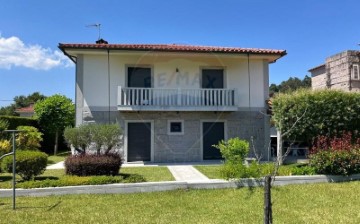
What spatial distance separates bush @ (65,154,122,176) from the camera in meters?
10.1

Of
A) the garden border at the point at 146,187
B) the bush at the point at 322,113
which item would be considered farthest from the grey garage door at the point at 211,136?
the garden border at the point at 146,187

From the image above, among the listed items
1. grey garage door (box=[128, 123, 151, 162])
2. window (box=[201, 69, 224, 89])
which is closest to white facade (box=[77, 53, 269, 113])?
window (box=[201, 69, 224, 89])

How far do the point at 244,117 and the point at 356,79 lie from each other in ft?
57.0

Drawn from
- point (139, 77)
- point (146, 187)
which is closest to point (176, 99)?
point (139, 77)

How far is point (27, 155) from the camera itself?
9.38 meters

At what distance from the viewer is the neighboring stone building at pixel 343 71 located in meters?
28.6

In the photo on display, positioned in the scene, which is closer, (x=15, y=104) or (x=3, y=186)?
(x=3, y=186)

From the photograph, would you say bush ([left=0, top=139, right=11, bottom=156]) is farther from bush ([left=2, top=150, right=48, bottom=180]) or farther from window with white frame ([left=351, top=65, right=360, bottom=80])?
window with white frame ([left=351, top=65, right=360, bottom=80])

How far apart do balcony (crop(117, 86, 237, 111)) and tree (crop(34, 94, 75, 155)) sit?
893cm

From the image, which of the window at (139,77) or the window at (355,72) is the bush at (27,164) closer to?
the window at (139,77)

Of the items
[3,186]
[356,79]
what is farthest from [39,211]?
[356,79]

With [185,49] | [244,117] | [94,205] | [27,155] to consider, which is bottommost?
[94,205]

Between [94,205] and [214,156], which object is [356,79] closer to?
[214,156]

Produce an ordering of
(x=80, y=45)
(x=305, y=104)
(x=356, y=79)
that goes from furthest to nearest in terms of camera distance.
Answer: (x=356, y=79) < (x=80, y=45) < (x=305, y=104)
